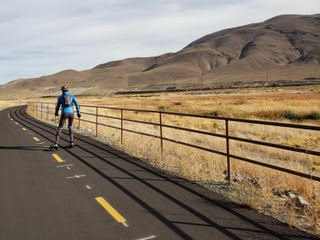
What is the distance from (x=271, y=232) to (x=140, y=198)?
2540 mm

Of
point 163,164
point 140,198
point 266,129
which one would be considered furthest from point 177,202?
point 266,129

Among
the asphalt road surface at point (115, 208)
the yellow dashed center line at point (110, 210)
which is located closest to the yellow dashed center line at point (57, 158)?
the asphalt road surface at point (115, 208)

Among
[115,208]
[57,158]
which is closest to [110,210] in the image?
[115,208]

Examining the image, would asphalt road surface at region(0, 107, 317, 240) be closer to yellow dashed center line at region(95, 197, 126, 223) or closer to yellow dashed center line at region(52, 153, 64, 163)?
yellow dashed center line at region(95, 197, 126, 223)

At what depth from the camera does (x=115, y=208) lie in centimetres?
634

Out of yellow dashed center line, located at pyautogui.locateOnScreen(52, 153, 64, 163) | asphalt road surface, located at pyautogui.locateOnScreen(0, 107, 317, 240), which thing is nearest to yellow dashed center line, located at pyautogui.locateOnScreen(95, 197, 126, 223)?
asphalt road surface, located at pyautogui.locateOnScreen(0, 107, 317, 240)

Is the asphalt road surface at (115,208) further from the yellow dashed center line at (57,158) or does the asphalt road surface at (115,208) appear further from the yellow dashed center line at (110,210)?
the yellow dashed center line at (57,158)

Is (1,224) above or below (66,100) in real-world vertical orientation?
below

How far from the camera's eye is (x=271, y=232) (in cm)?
517

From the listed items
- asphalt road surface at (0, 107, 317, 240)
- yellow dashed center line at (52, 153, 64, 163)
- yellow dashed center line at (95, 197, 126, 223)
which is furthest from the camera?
yellow dashed center line at (52, 153, 64, 163)

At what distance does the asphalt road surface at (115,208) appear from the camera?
523 centimetres

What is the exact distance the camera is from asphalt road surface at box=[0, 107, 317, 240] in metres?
5.23

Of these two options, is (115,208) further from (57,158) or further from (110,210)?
(57,158)

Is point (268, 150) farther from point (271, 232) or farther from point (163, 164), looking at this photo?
point (271, 232)
